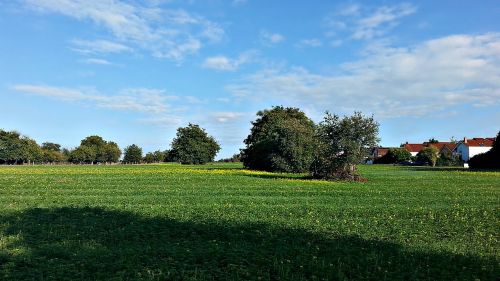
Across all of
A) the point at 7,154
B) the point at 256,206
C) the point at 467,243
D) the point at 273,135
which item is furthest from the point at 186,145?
the point at 467,243

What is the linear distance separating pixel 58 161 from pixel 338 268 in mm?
175189

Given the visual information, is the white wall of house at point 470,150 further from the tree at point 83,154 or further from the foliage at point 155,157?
the tree at point 83,154

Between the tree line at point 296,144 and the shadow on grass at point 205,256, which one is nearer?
the shadow on grass at point 205,256

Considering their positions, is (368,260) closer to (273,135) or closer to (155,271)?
(155,271)

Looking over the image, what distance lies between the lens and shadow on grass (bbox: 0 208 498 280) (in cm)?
898

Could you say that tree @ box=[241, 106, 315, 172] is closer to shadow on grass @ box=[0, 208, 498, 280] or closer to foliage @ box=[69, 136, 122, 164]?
shadow on grass @ box=[0, 208, 498, 280]

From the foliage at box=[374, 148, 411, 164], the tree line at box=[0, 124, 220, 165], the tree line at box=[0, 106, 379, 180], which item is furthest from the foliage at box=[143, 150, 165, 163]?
the foliage at box=[374, 148, 411, 164]

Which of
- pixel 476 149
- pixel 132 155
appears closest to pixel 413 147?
pixel 476 149

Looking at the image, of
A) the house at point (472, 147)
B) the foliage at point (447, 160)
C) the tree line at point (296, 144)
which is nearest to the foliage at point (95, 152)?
the tree line at point (296, 144)

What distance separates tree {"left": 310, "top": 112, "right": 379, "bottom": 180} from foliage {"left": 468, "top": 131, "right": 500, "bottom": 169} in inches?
2028

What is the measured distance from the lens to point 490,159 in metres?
81.5

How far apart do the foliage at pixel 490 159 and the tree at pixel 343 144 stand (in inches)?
2028

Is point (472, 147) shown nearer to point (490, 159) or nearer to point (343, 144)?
point (490, 159)

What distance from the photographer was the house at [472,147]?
13625 centimetres
